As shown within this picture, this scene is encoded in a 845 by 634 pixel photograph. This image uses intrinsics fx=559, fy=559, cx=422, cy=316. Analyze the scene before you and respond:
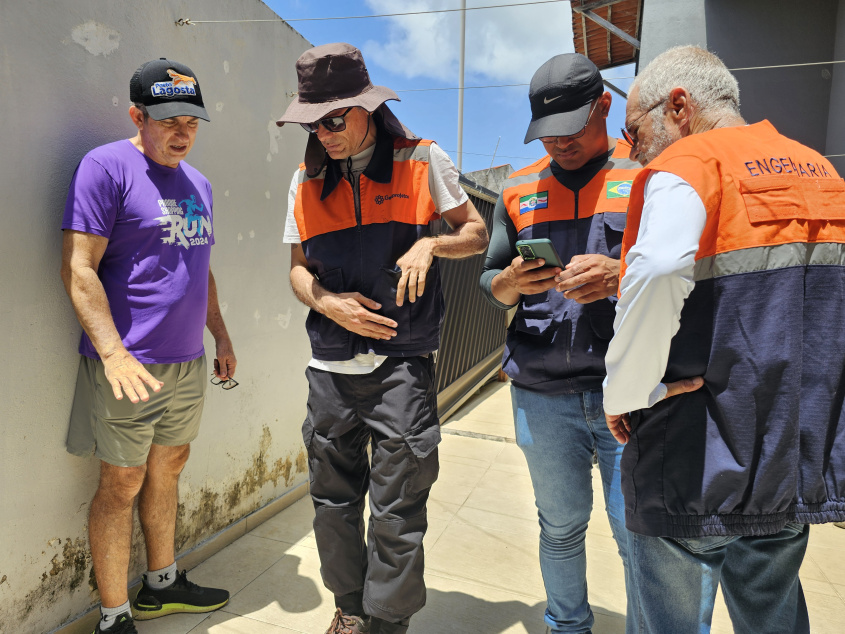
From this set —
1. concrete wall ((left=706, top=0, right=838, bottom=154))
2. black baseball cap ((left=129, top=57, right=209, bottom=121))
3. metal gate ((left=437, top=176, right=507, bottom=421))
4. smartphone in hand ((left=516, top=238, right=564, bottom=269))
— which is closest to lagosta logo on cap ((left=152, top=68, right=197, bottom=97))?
black baseball cap ((left=129, top=57, right=209, bottom=121))

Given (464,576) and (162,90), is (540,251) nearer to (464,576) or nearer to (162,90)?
Answer: (162,90)

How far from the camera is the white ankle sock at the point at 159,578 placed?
2207mm

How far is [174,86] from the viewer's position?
1.93 meters

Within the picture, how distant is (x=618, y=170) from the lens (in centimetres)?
171

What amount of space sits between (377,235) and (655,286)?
3.30 ft

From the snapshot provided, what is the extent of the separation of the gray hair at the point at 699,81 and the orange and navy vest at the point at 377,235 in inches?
31.5

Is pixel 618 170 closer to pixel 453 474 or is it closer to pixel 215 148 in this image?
pixel 215 148

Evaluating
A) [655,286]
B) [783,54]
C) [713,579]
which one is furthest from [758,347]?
[783,54]

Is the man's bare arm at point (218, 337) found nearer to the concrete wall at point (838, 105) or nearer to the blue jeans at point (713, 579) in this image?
the blue jeans at point (713, 579)

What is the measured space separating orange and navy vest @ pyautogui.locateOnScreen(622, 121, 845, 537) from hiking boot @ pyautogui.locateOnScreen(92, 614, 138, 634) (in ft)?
6.08

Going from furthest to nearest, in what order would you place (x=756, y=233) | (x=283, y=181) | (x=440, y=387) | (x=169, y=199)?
(x=440, y=387) → (x=283, y=181) → (x=169, y=199) → (x=756, y=233)

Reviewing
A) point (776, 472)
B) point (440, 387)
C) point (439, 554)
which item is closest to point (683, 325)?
point (776, 472)

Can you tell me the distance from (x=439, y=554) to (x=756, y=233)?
226cm

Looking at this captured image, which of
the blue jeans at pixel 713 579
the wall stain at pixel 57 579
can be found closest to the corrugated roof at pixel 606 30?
the blue jeans at pixel 713 579
